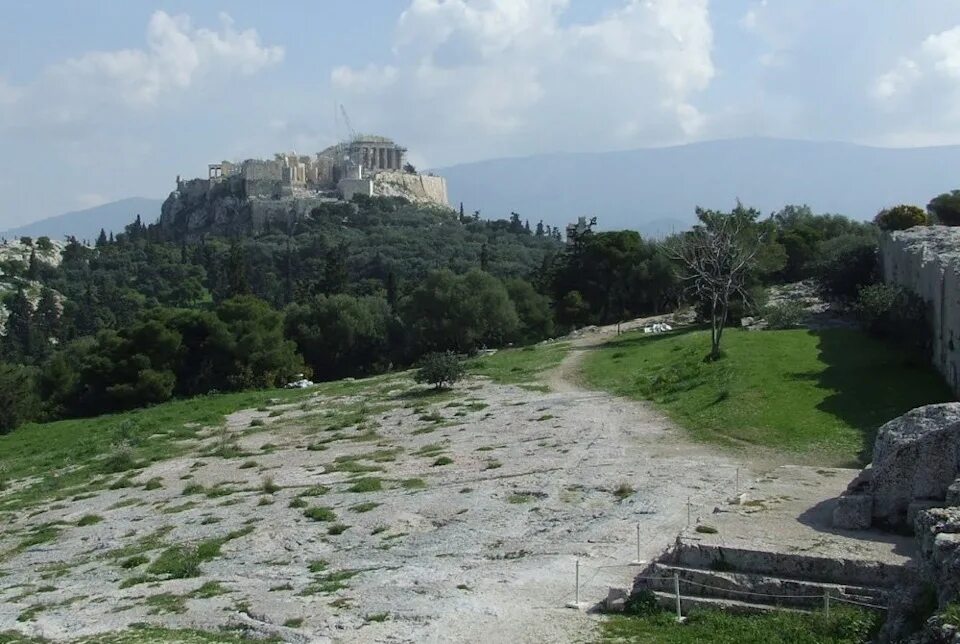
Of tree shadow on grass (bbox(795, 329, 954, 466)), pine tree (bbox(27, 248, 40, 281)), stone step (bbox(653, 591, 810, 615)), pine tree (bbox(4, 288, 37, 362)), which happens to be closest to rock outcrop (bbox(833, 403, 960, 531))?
stone step (bbox(653, 591, 810, 615))

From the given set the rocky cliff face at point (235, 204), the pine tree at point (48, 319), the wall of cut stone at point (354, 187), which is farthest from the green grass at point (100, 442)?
the wall of cut stone at point (354, 187)

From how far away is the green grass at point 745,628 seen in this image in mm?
10852

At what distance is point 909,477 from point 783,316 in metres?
30.7

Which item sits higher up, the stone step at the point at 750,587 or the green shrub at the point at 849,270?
the green shrub at the point at 849,270

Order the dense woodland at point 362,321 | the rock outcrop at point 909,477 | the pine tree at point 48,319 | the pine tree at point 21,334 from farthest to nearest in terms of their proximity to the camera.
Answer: the pine tree at point 48,319, the pine tree at point 21,334, the dense woodland at point 362,321, the rock outcrop at point 909,477

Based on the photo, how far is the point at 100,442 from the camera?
3678 cm

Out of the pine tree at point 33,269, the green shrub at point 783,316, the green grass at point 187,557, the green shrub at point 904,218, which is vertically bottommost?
the green grass at point 187,557

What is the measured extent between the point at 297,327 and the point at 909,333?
39628mm

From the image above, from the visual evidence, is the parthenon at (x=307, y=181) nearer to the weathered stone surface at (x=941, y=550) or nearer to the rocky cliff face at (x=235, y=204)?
the rocky cliff face at (x=235, y=204)

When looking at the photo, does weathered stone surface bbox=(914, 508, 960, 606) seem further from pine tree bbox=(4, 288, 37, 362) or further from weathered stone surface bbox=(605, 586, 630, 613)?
pine tree bbox=(4, 288, 37, 362)

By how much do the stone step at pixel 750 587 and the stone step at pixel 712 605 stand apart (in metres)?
0.14

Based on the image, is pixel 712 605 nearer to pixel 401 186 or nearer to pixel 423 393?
pixel 423 393

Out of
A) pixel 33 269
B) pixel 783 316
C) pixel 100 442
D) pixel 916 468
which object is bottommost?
pixel 100 442

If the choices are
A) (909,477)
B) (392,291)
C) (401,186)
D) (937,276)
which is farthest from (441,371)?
(401,186)
